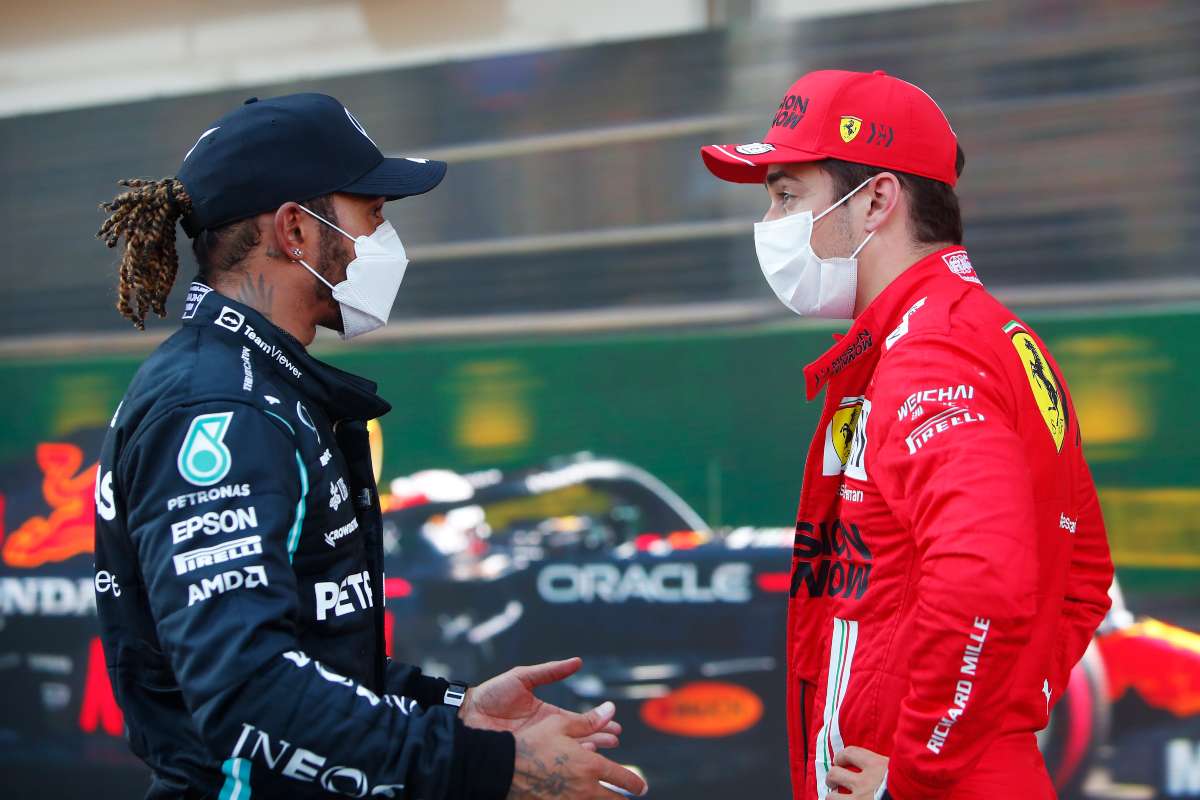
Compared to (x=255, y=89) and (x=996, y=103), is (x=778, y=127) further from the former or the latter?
(x=255, y=89)

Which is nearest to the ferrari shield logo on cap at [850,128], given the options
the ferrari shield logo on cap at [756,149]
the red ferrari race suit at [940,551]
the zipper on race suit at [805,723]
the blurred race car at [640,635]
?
the ferrari shield logo on cap at [756,149]

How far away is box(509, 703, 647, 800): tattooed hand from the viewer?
1711 mm

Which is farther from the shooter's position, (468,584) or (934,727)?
(468,584)

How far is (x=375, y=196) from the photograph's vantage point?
198 cm

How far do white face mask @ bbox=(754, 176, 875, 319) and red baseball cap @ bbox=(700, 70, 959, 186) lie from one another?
0.07 m

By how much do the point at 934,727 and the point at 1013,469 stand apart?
1.21ft

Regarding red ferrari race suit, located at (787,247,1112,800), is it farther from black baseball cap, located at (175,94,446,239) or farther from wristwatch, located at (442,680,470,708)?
black baseball cap, located at (175,94,446,239)

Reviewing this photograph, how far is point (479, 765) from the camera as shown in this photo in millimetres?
1672

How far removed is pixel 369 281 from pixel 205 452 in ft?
1.67

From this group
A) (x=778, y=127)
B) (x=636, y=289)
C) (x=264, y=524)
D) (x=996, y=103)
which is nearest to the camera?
(x=264, y=524)

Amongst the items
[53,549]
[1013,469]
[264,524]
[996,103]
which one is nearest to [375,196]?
[264,524]

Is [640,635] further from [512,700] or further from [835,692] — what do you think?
[835,692]

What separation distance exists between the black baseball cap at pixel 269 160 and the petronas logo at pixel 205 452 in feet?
1.22

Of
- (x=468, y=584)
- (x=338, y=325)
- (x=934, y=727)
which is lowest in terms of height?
(x=468, y=584)
